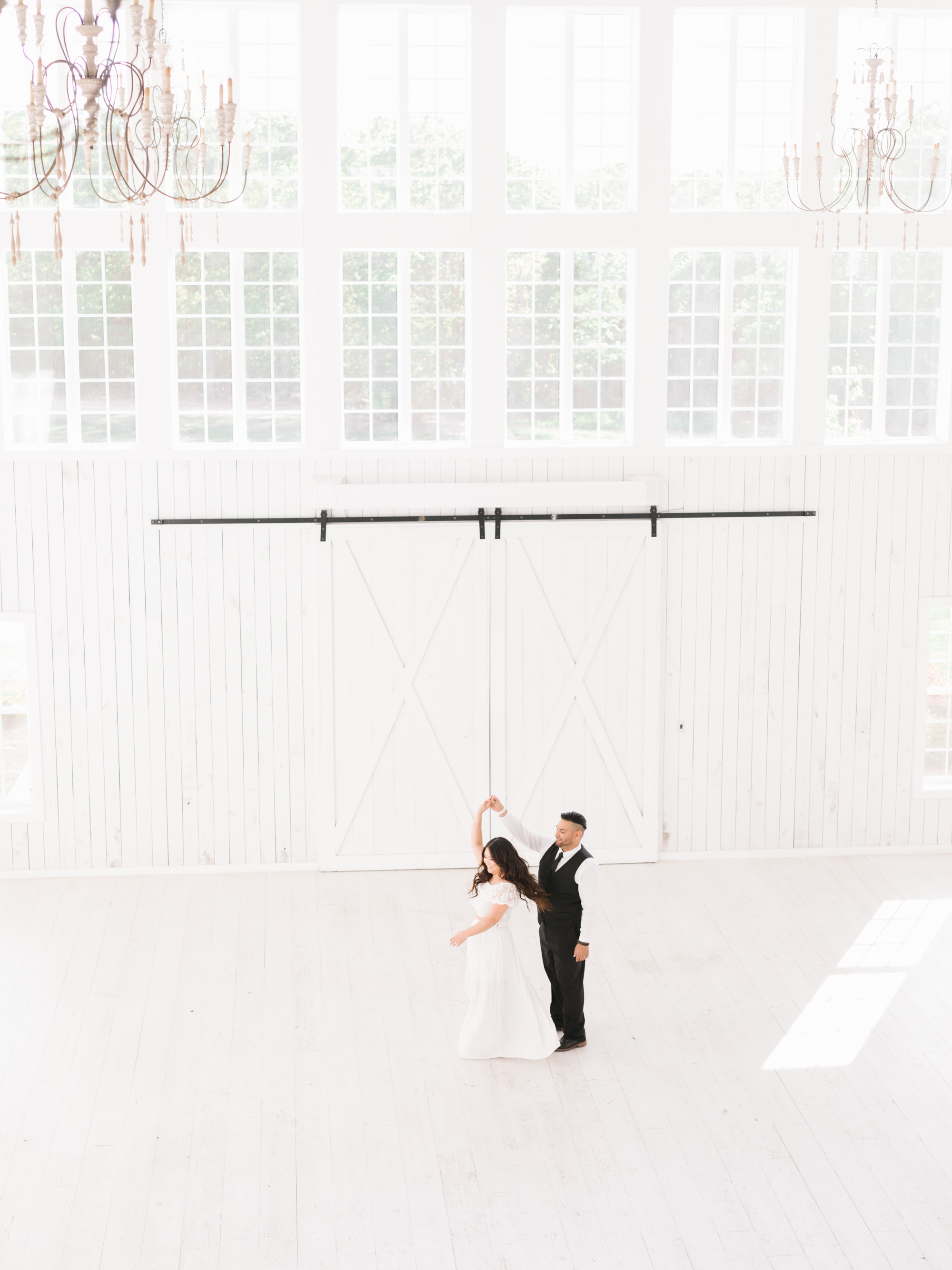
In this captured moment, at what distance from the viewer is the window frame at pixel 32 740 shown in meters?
9.07

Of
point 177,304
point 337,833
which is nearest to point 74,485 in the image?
point 177,304

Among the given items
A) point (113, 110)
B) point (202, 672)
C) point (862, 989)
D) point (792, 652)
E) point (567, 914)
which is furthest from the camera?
point (792, 652)

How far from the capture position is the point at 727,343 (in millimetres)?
9273

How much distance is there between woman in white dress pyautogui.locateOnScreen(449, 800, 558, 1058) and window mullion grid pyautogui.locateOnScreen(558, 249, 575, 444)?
342 centimetres

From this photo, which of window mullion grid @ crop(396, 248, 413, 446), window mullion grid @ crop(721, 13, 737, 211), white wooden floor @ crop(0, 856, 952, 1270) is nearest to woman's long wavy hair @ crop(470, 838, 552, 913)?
white wooden floor @ crop(0, 856, 952, 1270)

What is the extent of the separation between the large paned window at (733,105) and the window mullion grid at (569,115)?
68cm

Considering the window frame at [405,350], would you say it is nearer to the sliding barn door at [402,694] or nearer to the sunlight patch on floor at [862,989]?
the sliding barn door at [402,694]

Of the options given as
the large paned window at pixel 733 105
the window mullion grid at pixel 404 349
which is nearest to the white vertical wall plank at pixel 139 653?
the window mullion grid at pixel 404 349

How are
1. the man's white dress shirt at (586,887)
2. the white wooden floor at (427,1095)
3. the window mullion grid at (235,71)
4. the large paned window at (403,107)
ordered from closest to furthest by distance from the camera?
the white wooden floor at (427,1095), the man's white dress shirt at (586,887), the window mullion grid at (235,71), the large paned window at (403,107)

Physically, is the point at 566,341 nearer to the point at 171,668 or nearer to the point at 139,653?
the point at 171,668

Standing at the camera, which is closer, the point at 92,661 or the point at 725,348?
the point at 92,661

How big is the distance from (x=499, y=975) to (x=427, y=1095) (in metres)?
0.68

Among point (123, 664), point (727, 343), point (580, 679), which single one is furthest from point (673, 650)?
point (123, 664)

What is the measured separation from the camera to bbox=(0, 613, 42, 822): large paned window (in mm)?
9125
